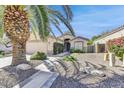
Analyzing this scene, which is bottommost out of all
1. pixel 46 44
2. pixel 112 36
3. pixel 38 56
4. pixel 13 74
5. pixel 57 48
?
pixel 13 74

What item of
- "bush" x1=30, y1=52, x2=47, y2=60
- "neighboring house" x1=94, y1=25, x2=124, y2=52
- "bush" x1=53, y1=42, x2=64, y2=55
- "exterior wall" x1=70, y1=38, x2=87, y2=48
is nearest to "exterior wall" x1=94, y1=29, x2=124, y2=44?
"neighboring house" x1=94, y1=25, x2=124, y2=52

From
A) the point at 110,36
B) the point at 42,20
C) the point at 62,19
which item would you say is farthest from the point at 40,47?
the point at 110,36

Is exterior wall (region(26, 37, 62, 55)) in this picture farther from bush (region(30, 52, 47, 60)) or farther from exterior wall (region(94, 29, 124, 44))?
exterior wall (region(94, 29, 124, 44))

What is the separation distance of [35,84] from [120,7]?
535cm

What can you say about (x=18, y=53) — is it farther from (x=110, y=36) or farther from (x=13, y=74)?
(x=110, y=36)

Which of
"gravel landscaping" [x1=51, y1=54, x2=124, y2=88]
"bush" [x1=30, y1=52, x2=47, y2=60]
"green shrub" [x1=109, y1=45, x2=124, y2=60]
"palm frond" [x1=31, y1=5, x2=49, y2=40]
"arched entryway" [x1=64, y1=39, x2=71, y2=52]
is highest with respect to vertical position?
"palm frond" [x1=31, y1=5, x2=49, y2=40]

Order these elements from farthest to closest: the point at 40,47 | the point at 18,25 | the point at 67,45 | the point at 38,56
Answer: the point at 67,45
the point at 40,47
the point at 38,56
the point at 18,25

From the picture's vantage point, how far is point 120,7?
10.3m

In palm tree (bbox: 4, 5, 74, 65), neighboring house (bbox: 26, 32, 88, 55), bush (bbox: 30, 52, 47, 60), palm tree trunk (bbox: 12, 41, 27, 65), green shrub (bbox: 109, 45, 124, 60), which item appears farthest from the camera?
green shrub (bbox: 109, 45, 124, 60)

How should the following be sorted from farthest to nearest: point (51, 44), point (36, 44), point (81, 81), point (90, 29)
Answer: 1. point (51, 44)
2. point (36, 44)
3. point (90, 29)
4. point (81, 81)

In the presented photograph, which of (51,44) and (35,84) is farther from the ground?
(51,44)

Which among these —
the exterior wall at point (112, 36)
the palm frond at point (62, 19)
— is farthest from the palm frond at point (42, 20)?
the exterior wall at point (112, 36)
